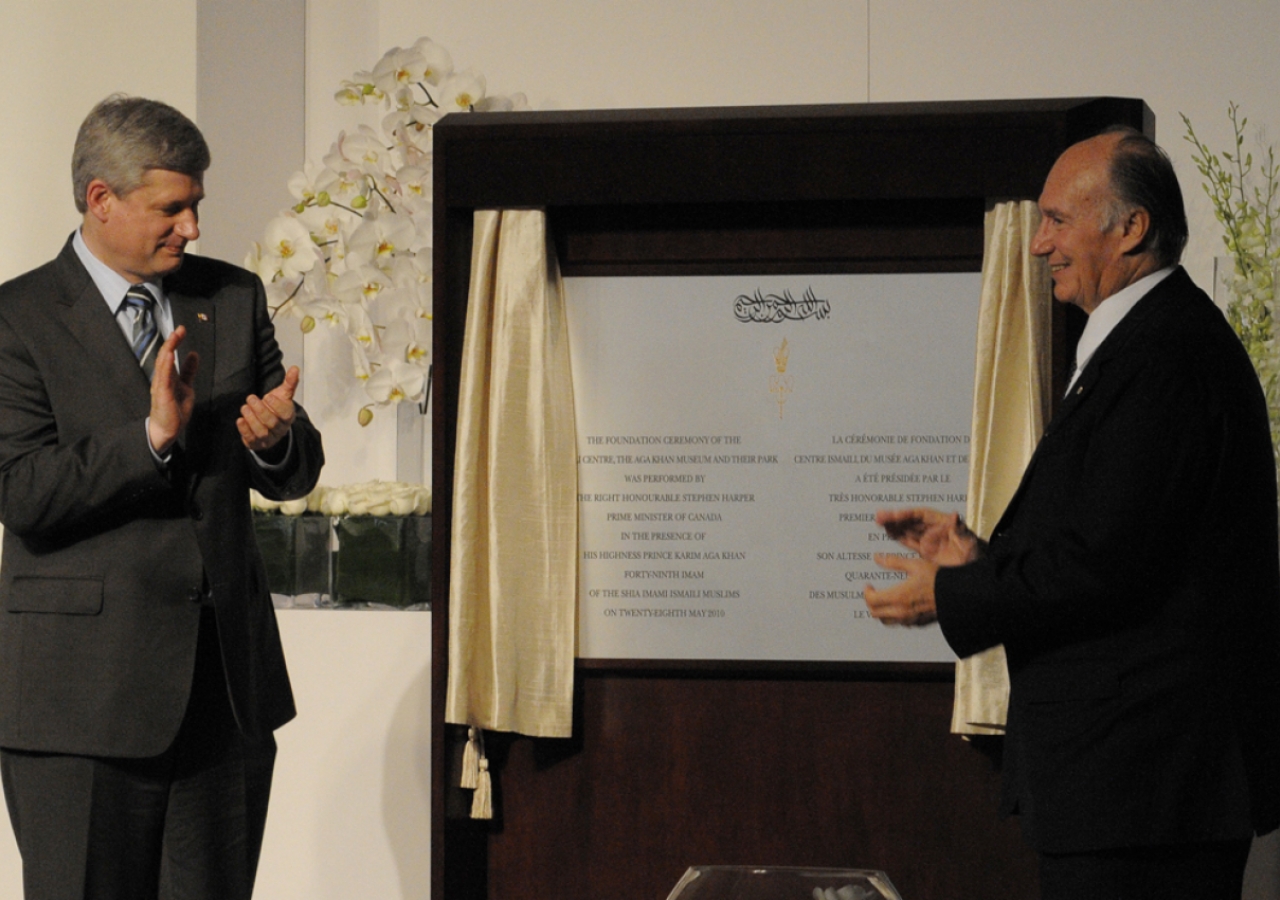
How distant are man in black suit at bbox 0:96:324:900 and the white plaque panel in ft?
2.48

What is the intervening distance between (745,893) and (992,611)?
723 mm

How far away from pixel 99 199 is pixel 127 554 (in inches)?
19.8

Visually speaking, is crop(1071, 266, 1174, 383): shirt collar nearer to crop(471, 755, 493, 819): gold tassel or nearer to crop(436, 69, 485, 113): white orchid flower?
crop(471, 755, 493, 819): gold tassel

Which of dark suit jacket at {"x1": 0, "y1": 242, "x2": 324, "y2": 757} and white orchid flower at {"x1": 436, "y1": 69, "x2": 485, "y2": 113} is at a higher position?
white orchid flower at {"x1": 436, "y1": 69, "x2": 485, "y2": 113}

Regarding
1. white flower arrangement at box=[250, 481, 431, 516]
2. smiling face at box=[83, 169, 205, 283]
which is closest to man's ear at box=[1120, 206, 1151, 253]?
smiling face at box=[83, 169, 205, 283]

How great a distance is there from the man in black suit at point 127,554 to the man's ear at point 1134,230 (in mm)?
1178

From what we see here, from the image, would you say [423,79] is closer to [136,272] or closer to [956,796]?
[136,272]

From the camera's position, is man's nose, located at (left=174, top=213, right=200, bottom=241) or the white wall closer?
man's nose, located at (left=174, top=213, right=200, bottom=241)

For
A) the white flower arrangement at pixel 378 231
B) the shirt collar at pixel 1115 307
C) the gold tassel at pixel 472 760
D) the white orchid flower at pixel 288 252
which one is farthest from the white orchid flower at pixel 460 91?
the shirt collar at pixel 1115 307

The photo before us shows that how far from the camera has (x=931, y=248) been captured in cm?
258

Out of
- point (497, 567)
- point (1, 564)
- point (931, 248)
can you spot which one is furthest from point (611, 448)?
point (1, 564)

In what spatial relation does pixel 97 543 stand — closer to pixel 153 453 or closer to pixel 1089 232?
pixel 153 453

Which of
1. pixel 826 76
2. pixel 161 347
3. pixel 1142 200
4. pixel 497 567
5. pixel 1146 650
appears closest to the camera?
pixel 1146 650

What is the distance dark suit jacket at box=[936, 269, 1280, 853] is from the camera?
170 cm
